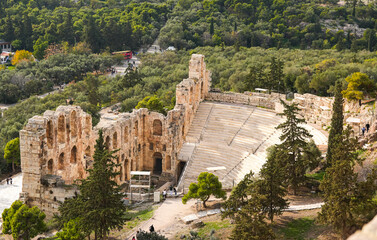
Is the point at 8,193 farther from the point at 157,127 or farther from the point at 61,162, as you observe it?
the point at 157,127

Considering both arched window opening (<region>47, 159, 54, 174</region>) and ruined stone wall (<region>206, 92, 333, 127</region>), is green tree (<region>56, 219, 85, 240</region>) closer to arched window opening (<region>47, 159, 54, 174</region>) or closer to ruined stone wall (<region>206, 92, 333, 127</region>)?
arched window opening (<region>47, 159, 54, 174</region>)

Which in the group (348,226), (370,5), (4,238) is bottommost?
(4,238)

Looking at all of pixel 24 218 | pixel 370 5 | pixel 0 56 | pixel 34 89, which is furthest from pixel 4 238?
pixel 370 5

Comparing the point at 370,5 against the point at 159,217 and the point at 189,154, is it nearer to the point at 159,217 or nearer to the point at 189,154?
the point at 189,154

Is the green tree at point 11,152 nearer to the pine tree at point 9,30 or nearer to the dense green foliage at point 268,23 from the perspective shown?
the dense green foliage at point 268,23

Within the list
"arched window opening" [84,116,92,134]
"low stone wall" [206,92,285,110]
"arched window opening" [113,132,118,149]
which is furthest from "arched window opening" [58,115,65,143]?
"low stone wall" [206,92,285,110]

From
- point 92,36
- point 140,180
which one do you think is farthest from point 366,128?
point 92,36

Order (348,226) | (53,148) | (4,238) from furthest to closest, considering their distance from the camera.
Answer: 1. (53,148)
2. (4,238)
3. (348,226)
